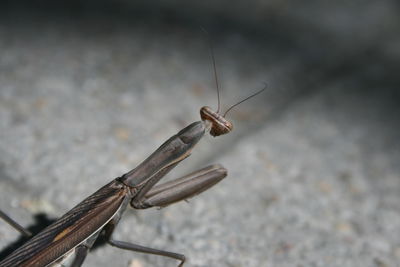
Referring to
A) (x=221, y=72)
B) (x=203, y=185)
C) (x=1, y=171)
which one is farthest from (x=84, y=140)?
(x=221, y=72)

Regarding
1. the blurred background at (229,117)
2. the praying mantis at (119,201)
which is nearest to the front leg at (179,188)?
the praying mantis at (119,201)

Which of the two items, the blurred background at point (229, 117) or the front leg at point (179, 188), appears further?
the blurred background at point (229, 117)

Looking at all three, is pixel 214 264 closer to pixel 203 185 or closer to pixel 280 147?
pixel 203 185

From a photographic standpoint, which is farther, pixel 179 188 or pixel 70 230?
pixel 179 188

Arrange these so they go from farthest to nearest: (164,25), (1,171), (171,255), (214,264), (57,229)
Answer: (164,25) < (1,171) < (214,264) < (171,255) < (57,229)

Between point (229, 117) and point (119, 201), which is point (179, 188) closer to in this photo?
point (119, 201)

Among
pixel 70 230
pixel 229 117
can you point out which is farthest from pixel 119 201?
pixel 229 117

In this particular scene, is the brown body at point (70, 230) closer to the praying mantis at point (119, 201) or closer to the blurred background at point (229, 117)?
the praying mantis at point (119, 201)

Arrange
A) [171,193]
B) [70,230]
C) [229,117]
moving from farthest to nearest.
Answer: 1. [229,117]
2. [171,193]
3. [70,230]
